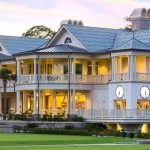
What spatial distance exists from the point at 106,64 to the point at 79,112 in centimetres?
750

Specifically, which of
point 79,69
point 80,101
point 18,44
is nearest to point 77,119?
point 80,101

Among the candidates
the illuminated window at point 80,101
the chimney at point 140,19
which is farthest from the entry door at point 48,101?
the chimney at point 140,19

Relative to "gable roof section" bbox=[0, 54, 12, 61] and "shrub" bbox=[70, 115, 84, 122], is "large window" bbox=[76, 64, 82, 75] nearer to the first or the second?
"shrub" bbox=[70, 115, 84, 122]

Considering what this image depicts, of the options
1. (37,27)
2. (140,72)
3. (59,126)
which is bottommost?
(59,126)

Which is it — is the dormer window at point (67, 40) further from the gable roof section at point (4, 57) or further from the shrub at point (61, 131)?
the shrub at point (61, 131)

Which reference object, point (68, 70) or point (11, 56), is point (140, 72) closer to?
point (68, 70)

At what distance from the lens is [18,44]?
87875mm

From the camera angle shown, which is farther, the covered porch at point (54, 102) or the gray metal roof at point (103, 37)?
the gray metal roof at point (103, 37)

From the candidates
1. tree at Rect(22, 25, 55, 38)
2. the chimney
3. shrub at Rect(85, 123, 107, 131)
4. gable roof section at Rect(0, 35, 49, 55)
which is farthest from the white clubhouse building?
tree at Rect(22, 25, 55, 38)

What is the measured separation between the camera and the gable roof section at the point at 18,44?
8644cm

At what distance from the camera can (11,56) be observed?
270ft

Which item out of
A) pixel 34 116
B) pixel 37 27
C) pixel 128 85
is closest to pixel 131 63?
pixel 128 85

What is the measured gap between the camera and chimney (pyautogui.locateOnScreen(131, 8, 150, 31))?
80562 mm

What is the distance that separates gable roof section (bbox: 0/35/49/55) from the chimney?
458 inches
